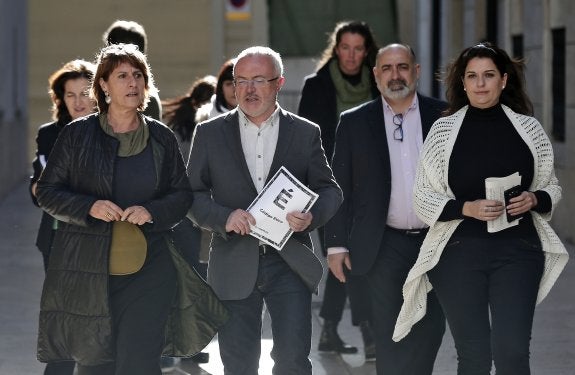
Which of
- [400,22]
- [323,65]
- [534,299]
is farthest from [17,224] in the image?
[534,299]

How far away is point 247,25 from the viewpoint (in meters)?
21.6

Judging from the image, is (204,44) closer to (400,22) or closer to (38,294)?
(400,22)

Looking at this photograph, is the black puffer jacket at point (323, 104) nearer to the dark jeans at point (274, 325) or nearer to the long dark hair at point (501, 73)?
the long dark hair at point (501, 73)

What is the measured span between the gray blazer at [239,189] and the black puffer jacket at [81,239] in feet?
1.00

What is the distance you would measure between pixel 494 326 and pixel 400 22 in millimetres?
15823

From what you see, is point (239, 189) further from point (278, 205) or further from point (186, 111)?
point (186, 111)

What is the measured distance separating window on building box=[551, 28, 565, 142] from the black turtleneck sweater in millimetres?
7622

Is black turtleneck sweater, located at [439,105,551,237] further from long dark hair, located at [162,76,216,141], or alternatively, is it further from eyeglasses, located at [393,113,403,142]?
long dark hair, located at [162,76,216,141]

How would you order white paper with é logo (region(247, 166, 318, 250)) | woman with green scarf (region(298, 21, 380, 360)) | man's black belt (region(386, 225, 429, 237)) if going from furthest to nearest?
woman with green scarf (region(298, 21, 380, 360))
man's black belt (region(386, 225, 429, 237))
white paper with é logo (region(247, 166, 318, 250))

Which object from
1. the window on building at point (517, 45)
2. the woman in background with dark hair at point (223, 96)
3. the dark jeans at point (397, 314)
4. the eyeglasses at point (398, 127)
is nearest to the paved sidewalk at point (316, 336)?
the dark jeans at point (397, 314)

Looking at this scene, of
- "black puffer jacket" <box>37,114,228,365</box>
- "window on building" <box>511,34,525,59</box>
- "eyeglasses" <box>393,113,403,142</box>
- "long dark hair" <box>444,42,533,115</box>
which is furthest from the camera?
"window on building" <box>511,34,525,59</box>

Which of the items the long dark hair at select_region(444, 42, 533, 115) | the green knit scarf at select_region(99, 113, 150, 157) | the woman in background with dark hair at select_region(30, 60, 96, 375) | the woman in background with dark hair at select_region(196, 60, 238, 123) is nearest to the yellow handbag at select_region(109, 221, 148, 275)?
the green knit scarf at select_region(99, 113, 150, 157)

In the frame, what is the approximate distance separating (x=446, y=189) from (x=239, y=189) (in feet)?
2.87

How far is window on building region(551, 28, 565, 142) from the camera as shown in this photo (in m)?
13.6
